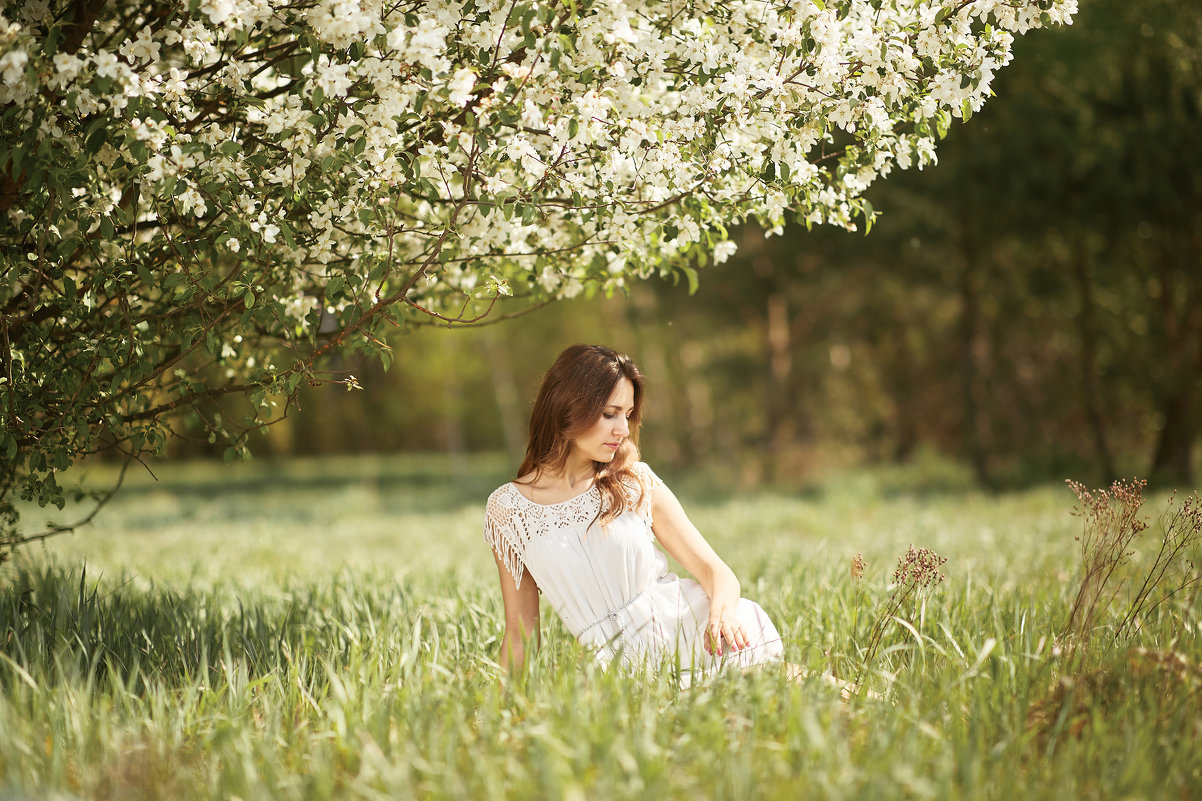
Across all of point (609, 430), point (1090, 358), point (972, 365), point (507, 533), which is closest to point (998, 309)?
point (972, 365)

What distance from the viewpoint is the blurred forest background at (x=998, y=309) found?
1120 cm

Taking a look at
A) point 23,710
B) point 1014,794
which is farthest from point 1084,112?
point 23,710

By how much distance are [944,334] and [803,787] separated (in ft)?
56.4

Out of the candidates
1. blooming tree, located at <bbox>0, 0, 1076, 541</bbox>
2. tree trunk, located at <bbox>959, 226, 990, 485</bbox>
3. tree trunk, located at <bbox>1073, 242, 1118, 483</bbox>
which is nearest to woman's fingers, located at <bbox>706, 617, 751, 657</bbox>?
blooming tree, located at <bbox>0, 0, 1076, 541</bbox>

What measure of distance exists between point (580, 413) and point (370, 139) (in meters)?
1.27

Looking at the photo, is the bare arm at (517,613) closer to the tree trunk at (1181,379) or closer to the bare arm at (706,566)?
the bare arm at (706,566)

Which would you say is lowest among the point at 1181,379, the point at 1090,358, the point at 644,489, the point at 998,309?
the point at 1181,379

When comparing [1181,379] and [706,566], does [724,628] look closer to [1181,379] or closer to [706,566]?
[706,566]

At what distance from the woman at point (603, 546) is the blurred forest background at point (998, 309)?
22.9 inches

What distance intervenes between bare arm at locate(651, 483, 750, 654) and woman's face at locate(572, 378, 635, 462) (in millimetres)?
266

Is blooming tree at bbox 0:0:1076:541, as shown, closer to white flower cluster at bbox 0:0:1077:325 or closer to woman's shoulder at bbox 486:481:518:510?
white flower cluster at bbox 0:0:1077:325

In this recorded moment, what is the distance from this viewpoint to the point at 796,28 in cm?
313

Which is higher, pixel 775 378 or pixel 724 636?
pixel 775 378

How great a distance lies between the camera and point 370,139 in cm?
284
